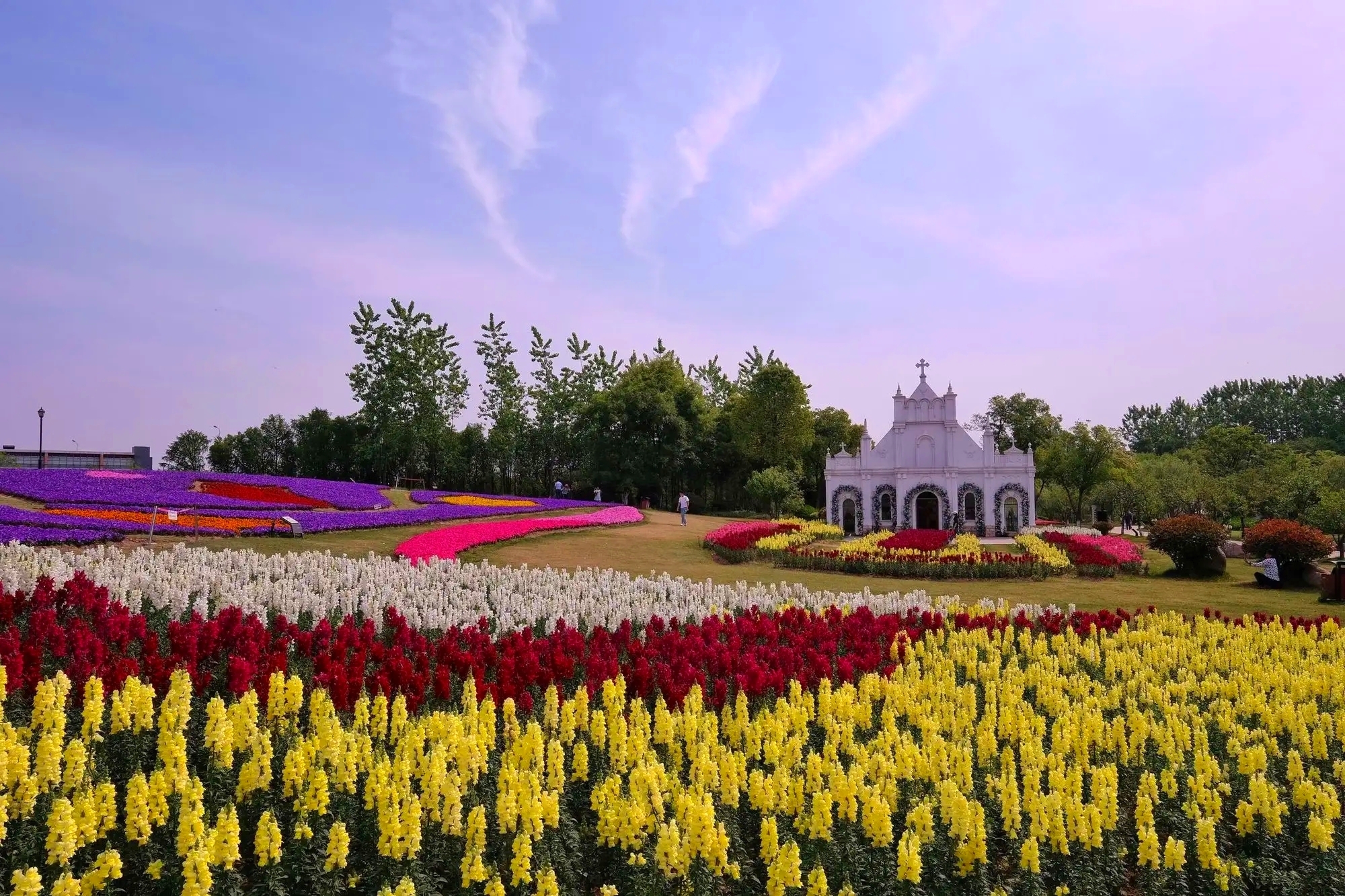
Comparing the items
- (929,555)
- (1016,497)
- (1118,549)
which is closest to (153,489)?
(929,555)

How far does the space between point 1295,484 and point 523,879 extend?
50026 mm

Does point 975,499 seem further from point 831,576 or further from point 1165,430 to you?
point 1165,430

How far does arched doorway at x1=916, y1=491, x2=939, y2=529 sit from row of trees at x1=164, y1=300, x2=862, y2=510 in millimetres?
8846

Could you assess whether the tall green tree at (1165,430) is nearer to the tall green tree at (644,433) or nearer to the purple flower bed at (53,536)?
the tall green tree at (644,433)

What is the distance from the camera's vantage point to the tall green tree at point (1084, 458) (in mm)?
56469

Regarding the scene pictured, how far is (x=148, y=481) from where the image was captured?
3597 cm

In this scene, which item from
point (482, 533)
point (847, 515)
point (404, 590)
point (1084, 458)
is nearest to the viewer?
point (404, 590)

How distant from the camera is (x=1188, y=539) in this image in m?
25.1

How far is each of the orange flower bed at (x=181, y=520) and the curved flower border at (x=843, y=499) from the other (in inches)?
1063

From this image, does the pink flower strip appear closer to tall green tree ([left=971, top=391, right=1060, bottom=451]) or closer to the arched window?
the arched window

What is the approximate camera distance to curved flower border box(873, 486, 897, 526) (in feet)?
143

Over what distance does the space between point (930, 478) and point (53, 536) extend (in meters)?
35.1

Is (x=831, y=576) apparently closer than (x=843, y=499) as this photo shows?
Yes

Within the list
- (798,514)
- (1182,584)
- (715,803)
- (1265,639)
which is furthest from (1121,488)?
(715,803)
